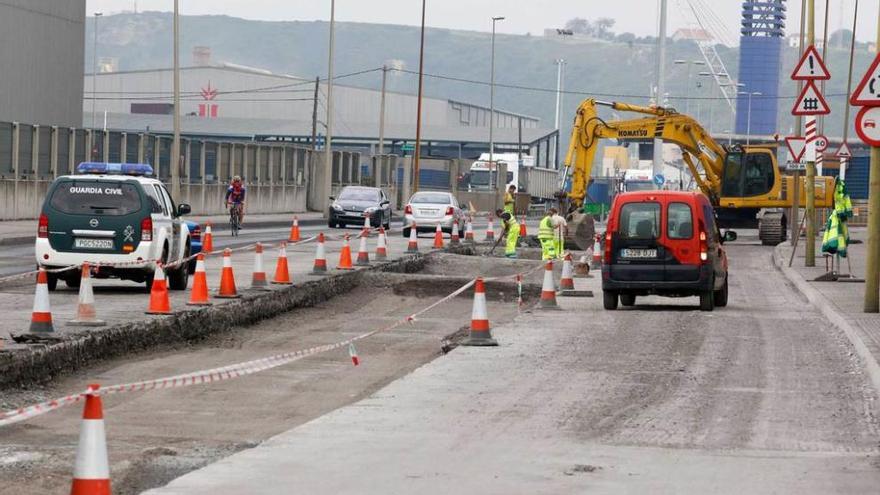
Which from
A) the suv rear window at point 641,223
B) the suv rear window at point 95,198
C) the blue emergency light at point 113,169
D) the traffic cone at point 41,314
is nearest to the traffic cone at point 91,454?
the traffic cone at point 41,314

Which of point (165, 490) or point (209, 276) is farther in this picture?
point (209, 276)

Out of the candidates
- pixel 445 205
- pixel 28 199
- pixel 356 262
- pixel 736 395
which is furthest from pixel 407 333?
pixel 28 199

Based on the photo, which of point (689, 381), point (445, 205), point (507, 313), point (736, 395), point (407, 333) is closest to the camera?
point (736, 395)

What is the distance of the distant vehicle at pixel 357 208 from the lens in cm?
5547

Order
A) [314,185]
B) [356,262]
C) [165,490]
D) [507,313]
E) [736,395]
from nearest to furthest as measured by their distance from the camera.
A: [165,490] < [736,395] < [507,313] < [356,262] < [314,185]

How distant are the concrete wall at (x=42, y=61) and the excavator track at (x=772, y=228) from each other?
2898 cm

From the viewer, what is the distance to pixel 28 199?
5009 centimetres

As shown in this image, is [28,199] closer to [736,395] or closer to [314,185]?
[314,185]

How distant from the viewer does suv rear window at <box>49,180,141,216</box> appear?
2248 centimetres

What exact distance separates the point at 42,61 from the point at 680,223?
49156 mm

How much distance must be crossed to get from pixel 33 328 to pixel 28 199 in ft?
115

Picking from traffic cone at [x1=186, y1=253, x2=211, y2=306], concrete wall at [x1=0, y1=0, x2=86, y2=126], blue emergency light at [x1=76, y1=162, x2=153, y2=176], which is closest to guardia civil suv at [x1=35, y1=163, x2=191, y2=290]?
blue emergency light at [x1=76, y1=162, x2=153, y2=176]

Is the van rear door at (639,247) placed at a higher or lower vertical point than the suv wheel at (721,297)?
higher

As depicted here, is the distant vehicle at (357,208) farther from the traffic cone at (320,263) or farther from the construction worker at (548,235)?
the traffic cone at (320,263)
